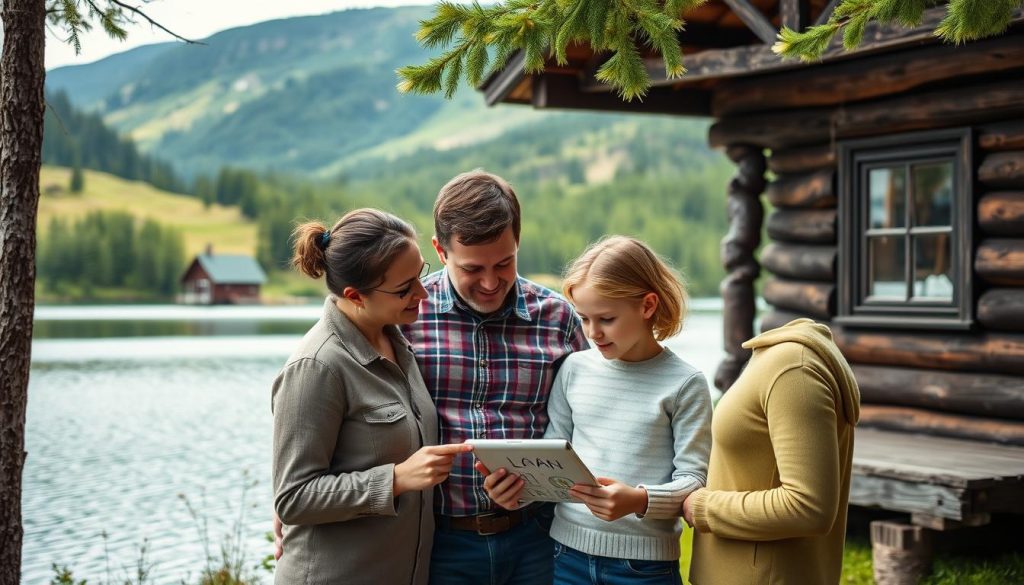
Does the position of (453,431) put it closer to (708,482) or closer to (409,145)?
(708,482)

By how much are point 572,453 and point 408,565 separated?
25.5 inches

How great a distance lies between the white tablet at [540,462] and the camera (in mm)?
2523

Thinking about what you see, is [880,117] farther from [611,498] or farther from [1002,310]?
[611,498]

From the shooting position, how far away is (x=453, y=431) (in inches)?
118

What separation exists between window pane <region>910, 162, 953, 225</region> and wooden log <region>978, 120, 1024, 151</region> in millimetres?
365

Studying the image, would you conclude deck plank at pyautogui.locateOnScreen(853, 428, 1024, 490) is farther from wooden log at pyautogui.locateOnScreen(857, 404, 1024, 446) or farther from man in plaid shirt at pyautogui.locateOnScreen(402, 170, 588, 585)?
man in plaid shirt at pyautogui.locateOnScreen(402, 170, 588, 585)

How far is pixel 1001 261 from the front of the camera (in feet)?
21.9

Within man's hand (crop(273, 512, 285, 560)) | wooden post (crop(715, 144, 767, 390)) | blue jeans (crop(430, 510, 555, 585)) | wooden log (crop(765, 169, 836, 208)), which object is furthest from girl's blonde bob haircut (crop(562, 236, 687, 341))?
wooden post (crop(715, 144, 767, 390))

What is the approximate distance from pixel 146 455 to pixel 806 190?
10.4 metres

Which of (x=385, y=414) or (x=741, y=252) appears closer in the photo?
(x=385, y=414)

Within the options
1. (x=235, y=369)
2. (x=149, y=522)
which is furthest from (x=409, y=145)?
(x=149, y=522)

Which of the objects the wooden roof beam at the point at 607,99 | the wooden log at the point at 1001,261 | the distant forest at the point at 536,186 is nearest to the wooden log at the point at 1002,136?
the wooden log at the point at 1001,261

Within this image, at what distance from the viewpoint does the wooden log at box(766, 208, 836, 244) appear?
7793 millimetres

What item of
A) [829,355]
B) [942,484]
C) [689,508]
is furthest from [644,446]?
[942,484]
